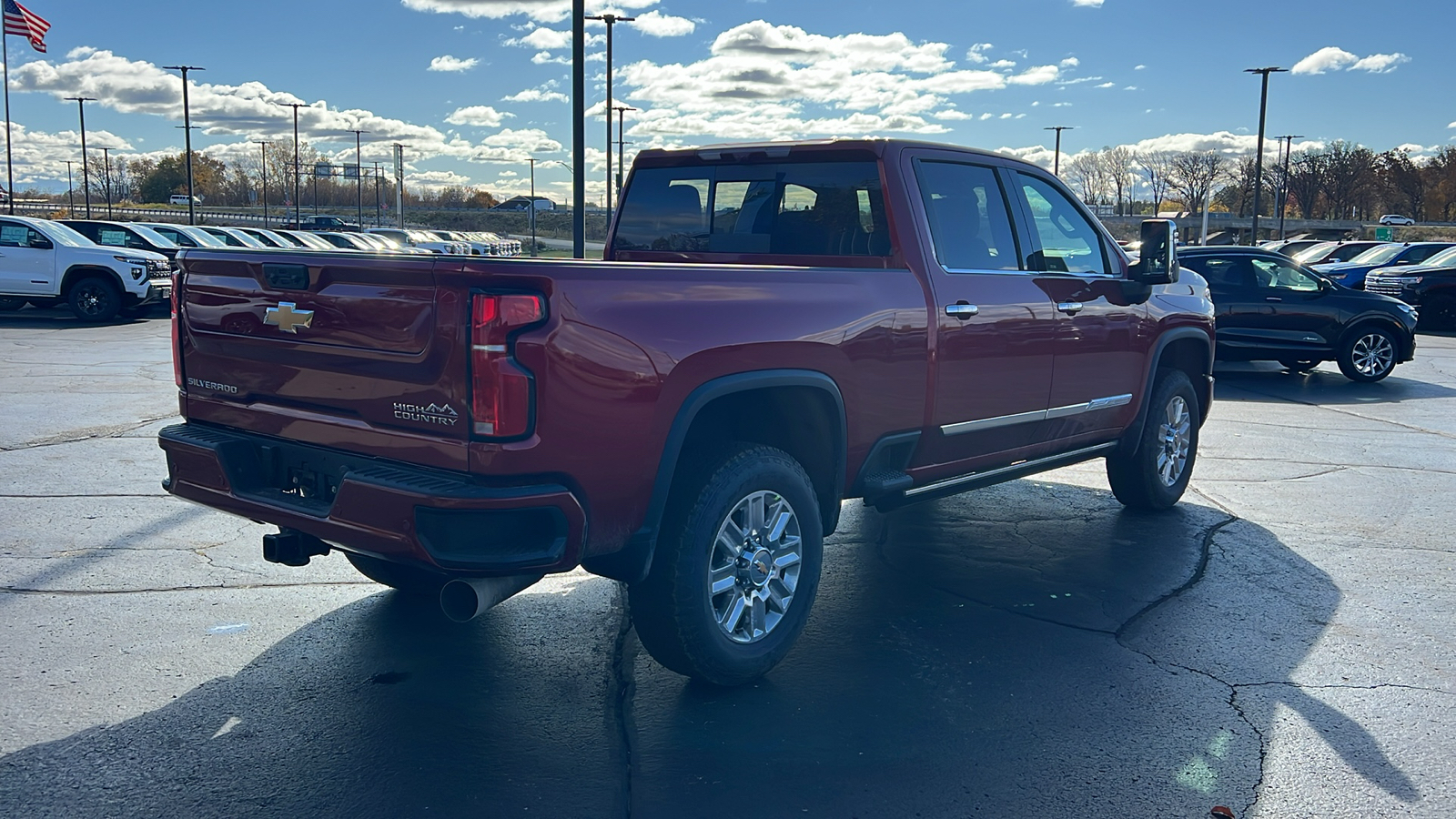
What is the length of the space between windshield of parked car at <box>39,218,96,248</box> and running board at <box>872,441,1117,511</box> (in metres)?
19.2

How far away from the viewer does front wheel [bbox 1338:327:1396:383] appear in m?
14.4

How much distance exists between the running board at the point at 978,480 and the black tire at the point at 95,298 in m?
18.8

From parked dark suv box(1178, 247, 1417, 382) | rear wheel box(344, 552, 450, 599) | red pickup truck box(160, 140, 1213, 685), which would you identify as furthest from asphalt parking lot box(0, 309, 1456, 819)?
parked dark suv box(1178, 247, 1417, 382)

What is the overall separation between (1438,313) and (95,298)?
1006 inches

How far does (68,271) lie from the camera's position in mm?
19797

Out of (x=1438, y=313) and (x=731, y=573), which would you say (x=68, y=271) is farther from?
(x=1438, y=313)

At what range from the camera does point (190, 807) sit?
3182 mm

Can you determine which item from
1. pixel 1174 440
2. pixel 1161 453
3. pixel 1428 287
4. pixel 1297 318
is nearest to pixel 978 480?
pixel 1161 453

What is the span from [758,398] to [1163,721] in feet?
5.92

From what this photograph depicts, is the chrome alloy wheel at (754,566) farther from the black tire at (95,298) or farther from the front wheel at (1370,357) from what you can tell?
the black tire at (95,298)

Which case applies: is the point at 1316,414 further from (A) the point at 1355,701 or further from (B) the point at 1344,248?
(B) the point at 1344,248

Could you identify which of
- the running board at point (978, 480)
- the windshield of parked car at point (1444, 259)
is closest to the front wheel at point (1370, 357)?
the running board at point (978, 480)

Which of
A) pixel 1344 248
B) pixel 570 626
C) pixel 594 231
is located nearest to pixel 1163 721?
pixel 570 626

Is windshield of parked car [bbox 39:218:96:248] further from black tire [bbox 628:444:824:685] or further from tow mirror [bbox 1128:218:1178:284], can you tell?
black tire [bbox 628:444:824:685]
